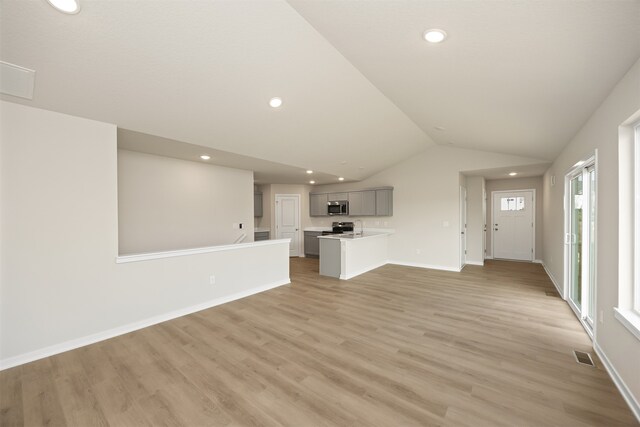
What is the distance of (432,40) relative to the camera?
211cm

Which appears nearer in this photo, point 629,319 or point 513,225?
point 629,319

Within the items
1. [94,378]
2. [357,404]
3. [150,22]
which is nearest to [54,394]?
[94,378]

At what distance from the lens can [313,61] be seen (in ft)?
9.45

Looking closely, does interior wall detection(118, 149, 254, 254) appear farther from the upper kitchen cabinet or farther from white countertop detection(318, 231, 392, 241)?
the upper kitchen cabinet

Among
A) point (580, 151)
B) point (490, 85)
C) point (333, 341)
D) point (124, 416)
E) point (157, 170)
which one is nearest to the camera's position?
point (124, 416)

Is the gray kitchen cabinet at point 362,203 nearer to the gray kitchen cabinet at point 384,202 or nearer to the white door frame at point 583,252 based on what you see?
the gray kitchen cabinet at point 384,202

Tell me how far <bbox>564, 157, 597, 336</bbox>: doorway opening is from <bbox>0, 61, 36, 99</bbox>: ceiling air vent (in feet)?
17.8

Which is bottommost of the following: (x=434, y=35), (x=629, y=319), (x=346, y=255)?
(x=346, y=255)

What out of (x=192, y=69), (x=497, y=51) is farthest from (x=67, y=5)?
(x=497, y=51)

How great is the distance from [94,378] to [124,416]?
0.73 m

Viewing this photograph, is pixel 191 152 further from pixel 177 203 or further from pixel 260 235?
pixel 260 235

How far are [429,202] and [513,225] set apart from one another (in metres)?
3.08

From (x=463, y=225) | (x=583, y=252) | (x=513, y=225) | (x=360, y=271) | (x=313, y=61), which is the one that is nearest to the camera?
(x=313, y=61)

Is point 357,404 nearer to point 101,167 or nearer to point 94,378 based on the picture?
point 94,378
